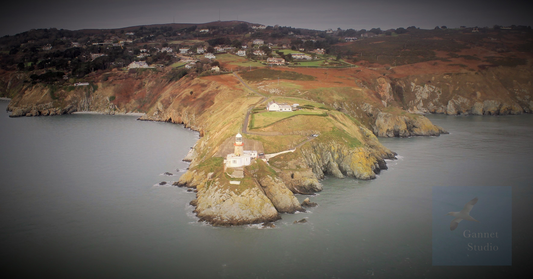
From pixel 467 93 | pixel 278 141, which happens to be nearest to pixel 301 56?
pixel 467 93

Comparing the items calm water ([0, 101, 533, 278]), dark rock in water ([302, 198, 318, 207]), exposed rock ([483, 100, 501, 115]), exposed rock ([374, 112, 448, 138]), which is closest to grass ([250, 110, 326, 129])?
calm water ([0, 101, 533, 278])

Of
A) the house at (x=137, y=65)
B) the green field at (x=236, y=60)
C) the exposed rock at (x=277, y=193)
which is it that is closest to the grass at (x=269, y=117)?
the exposed rock at (x=277, y=193)

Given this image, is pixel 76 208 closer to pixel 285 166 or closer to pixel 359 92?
pixel 285 166

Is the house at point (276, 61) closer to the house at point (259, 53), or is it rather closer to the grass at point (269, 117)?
the house at point (259, 53)

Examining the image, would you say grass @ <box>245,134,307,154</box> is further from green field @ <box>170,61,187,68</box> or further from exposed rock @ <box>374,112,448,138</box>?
green field @ <box>170,61,187,68</box>

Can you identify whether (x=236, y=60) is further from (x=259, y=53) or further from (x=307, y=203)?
(x=307, y=203)
